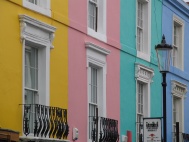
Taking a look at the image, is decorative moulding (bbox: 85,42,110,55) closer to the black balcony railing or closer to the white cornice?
the white cornice

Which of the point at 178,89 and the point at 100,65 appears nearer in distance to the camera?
the point at 100,65

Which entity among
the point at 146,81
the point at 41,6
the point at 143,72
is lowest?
the point at 146,81

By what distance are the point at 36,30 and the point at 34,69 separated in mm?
955

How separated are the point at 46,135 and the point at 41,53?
199 centimetres

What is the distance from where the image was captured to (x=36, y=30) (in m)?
18.9

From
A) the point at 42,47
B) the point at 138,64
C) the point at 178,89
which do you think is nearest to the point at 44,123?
the point at 42,47

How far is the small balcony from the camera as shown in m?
18.2

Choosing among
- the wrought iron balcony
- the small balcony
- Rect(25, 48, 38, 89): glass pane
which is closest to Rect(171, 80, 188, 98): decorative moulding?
the wrought iron balcony

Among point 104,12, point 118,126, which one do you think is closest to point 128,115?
point 118,126

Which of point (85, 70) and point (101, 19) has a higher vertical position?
point (101, 19)

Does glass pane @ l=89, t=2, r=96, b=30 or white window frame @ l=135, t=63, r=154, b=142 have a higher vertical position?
glass pane @ l=89, t=2, r=96, b=30

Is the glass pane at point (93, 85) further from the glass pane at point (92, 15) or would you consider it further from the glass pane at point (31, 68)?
the glass pane at point (31, 68)

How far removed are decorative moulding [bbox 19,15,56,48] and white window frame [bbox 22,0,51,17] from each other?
328 millimetres

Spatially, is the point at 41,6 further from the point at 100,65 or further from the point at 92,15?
the point at 100,65
